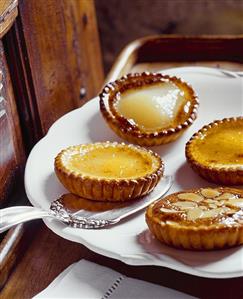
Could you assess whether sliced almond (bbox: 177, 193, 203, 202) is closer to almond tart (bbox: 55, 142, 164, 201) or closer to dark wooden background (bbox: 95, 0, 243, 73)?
almond tart (bbox: 55, 142, 164, 201)

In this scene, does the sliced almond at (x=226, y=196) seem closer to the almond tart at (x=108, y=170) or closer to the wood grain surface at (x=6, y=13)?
the almond tart at (x=108, y=170)

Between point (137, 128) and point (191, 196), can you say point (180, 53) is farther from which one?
point (191, 196)

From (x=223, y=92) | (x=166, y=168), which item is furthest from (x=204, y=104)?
(x=166, y=168)

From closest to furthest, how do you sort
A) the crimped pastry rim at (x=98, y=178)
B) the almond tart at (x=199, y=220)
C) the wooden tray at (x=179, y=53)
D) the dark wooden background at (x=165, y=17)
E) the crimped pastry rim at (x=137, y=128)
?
the almond tart at (x=199, y=220), the crimped pastry rim at (x=98, y=178), the crimped pastry rim at (x=137, y=128), the wooden tray at (x=179, y=53), the dark wooden background at (x=165, y=17)

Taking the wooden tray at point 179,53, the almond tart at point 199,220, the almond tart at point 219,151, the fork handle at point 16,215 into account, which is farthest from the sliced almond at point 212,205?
the wooden tray at point 179,53

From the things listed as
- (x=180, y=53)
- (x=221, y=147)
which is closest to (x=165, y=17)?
(x=180, y=53)
